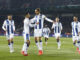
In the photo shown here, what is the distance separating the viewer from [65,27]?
6506 cm

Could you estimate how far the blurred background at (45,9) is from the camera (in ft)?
210

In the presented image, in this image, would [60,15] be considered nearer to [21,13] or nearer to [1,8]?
[21,13]

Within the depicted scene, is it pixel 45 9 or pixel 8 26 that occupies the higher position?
pixel 45 9

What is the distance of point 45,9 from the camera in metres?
64.3

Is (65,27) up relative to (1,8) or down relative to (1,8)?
down

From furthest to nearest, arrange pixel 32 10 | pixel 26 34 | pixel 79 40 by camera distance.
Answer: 1. pixel 32 10
2. pixel 79 40
3. pixel 26 34

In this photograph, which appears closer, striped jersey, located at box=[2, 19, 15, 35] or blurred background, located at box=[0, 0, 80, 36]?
striped jersey, located at box=[2, 19, 15, 35]

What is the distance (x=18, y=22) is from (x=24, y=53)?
52.6 m

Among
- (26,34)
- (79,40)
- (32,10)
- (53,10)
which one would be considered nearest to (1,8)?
(32,10)

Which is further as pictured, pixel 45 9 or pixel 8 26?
pixel 45 9

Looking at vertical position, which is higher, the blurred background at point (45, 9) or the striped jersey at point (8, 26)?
the blurred background at point (45, 9)

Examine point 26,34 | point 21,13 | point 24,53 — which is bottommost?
point 24,53

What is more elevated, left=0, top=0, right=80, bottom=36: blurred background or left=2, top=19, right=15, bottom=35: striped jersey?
left=0, top=0, right=80, bottom=36: blurred background

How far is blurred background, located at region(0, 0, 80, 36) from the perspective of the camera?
210 ft
